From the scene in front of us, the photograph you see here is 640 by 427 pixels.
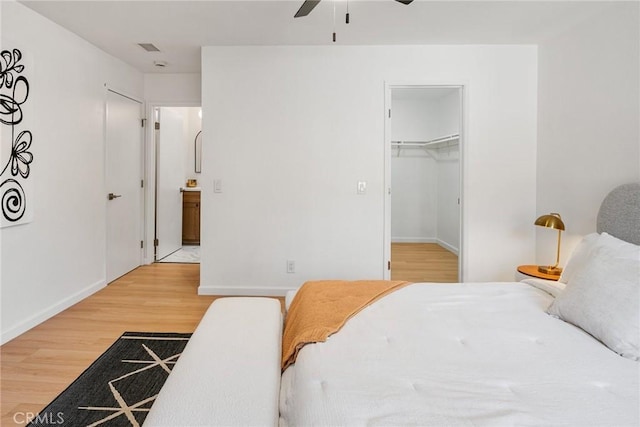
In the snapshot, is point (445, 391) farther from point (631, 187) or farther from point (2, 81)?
point (2, 81)

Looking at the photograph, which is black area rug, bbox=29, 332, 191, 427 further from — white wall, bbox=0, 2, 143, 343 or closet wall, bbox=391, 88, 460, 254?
closet wall, bbox=391, 88, 460, 254

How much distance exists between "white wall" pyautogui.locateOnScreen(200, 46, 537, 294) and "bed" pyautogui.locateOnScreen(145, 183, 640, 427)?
1697 millimetres

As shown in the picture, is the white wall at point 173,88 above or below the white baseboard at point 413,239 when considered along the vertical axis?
above

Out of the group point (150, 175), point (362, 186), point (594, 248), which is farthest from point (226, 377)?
point (150, 175)

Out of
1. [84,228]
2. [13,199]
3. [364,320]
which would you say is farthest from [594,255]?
[84,228]

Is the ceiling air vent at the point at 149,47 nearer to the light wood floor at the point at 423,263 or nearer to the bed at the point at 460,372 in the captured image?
the bed at the point at 460,372

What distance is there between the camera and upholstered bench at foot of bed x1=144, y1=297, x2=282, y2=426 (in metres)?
0.99

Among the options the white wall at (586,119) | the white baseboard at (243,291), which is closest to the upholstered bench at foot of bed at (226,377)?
the white baseboard at (243,291)

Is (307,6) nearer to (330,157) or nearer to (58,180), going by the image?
(330,157)

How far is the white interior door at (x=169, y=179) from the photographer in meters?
4.88

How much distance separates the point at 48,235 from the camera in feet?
9.66

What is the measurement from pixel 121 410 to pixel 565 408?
6.17ft

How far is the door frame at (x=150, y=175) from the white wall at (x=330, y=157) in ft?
4.53

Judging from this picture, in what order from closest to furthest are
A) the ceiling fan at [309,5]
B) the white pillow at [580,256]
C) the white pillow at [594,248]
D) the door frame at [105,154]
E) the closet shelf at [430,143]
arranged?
the white pillow at [594,248]
the white pillow at [580,256]
the ceiling fan at [309,5]
the door frame at [105,154]
the closet shelf at [430,143]
